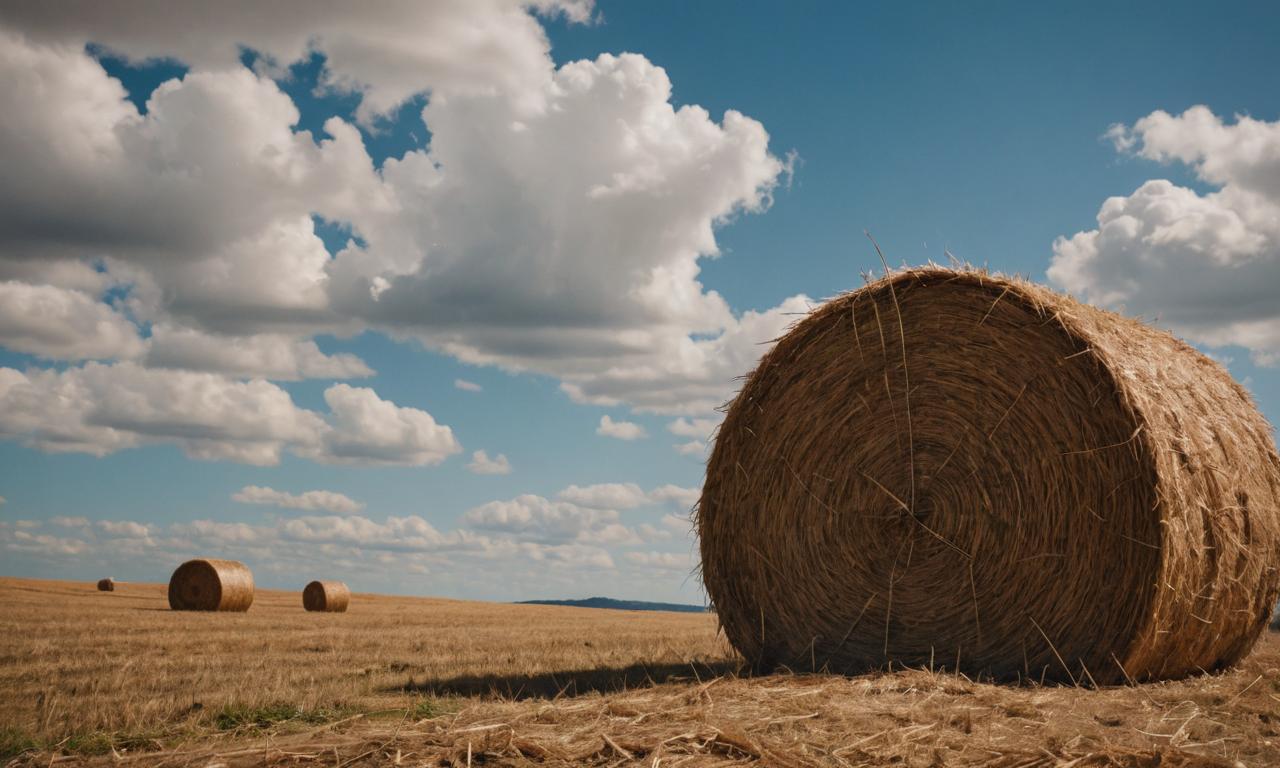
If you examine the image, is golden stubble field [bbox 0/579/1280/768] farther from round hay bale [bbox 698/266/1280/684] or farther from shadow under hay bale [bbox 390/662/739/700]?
round hay bale [bbox 698/266/1280/684]

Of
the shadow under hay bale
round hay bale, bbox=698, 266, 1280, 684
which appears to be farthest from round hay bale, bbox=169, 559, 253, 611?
round hay bale, bbox=698, 266, 1280, 684

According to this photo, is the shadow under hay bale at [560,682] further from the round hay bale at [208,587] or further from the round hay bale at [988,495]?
the round hay bale at [208,587]

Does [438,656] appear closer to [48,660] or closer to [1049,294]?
[48,660]

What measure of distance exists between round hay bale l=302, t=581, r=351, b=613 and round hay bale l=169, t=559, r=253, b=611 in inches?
57.4

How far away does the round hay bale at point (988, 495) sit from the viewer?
5.80 m

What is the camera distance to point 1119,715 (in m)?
4.61

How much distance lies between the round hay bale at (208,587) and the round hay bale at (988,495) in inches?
546

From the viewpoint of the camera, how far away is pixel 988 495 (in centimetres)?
630

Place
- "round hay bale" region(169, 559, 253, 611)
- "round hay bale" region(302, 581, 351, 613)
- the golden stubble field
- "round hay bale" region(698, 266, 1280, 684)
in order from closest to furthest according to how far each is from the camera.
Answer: the golden stubble field
"round hay bale" region(698, 266, 1280, 684)
"round hay bale" region(169, 559, 253, 611)
"round hay bale" region(302, 581, 351, 613)

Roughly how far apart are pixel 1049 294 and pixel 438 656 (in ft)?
17.6

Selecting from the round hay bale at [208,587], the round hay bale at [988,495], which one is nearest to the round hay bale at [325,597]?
the round hay bale at [208,587]

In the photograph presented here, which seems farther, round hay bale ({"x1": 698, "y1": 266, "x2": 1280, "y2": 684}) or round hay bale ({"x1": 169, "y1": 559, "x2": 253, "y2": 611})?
round hay bale ({"x1": 169, "y1": 559, "x2": 253, "y2": 611})

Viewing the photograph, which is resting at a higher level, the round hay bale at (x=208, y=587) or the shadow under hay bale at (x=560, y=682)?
the round hay bale at (x=208, y=587)

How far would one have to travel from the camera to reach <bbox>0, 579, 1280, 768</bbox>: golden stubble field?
3.62 m
